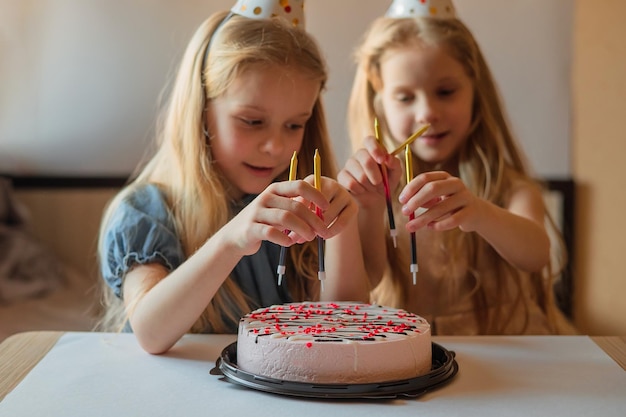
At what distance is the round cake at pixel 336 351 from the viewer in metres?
0.97

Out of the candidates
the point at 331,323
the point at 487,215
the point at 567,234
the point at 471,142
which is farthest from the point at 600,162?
the point at 331,323

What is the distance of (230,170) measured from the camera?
1476mm

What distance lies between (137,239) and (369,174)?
0.40 metres

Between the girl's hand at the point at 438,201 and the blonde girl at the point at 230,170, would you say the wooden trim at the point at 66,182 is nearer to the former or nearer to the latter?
the blonde girl at the point at 230,170

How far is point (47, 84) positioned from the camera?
2.81 m

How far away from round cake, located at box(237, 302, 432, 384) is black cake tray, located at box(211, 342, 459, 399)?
0.02m

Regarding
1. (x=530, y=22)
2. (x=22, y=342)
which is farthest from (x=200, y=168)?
(x=530, y=22)

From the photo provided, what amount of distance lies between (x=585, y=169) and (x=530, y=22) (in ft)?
1.71

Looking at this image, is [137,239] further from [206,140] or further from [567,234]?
[567,234]

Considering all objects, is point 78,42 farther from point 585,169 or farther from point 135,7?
point 585,169

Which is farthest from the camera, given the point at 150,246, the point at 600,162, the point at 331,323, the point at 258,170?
the point at 600,162

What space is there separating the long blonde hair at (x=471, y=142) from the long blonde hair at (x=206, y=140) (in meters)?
0.33

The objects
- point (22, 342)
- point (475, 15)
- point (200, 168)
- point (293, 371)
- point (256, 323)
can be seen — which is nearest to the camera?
point (293, 371)

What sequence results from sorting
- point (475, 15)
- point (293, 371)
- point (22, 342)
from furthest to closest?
point (475, 15), point (22, 342), point (293, 371)
